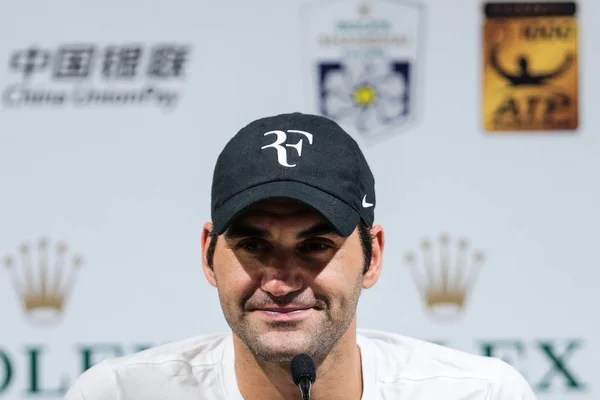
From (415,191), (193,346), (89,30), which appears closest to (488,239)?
(415,191)

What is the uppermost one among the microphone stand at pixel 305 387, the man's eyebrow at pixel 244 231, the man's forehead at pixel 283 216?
the man's forehead at pixel 283 216

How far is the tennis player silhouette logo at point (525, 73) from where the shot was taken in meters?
2.43

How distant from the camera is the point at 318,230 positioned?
1.23m

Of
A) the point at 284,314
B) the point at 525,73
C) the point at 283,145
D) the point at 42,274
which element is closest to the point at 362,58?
the point at 525,73

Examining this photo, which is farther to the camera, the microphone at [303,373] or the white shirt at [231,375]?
the white shirt at [231,375]

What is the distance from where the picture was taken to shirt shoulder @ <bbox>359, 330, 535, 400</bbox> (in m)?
1.49

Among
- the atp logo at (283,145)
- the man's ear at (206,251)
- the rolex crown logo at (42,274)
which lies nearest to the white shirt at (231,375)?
the man's ear at (206,251)

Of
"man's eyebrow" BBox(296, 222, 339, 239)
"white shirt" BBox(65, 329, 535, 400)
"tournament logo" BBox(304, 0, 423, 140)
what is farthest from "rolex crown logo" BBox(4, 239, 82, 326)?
"man's eyebrow" BBox(296, 222, 339, 239)

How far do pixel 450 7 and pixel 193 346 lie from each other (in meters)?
1.37

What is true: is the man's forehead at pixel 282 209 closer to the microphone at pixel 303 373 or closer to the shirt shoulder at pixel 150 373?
the microphone at pixel 303 373

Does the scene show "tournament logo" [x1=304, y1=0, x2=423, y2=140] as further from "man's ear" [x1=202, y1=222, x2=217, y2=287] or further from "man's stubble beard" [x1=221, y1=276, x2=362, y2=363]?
"man's stubble beard" [x1=221, y1=276, x2=362, y2=363]

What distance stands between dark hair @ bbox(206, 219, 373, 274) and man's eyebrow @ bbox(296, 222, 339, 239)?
11cm

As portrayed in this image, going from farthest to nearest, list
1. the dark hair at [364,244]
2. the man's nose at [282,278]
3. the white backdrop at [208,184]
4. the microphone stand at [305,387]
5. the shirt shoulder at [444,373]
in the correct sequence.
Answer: the white backdrop at [208,184], the shirt shoulder at [444,373], the dark hair at [364,244], the man's nose at [282,278], the microphone stand at [305,387]

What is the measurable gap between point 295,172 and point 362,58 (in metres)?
1.28
